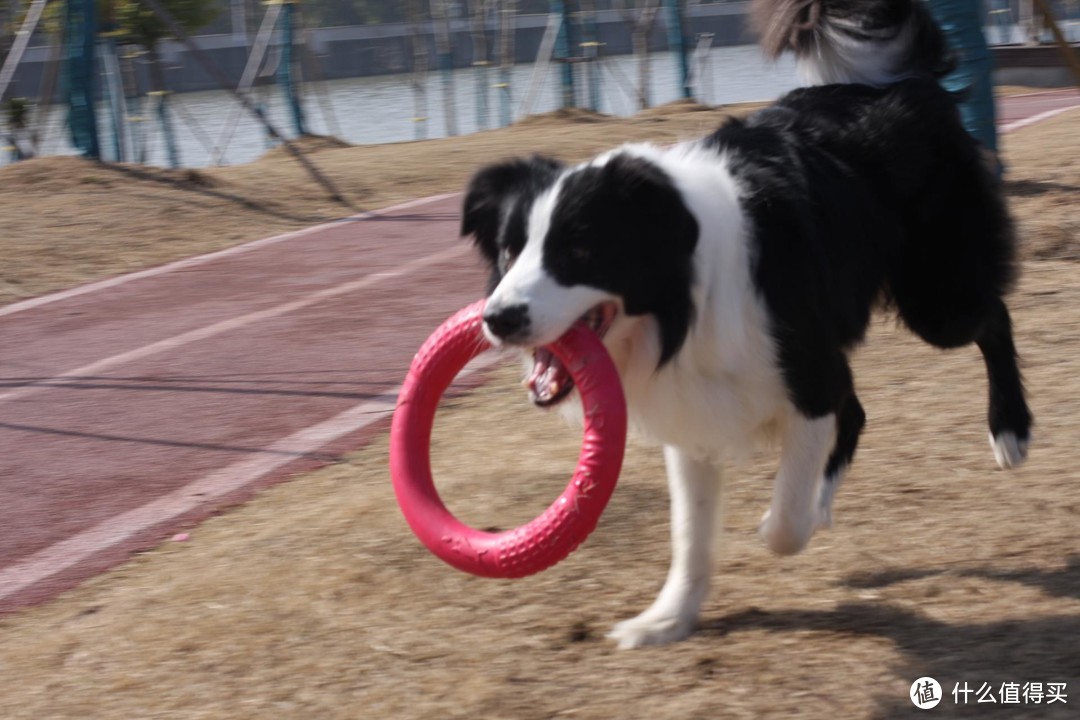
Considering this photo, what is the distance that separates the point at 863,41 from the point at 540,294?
1.99m

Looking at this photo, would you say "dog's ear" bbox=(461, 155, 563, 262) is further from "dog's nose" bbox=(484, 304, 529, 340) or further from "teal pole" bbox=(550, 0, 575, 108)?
"teal pole" bbox=(550, 0, 575, 108)

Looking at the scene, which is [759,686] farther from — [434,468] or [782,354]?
[434,468]

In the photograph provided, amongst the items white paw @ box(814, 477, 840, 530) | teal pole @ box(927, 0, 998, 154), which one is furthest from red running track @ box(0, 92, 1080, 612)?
teal pole @ box(927, 0, 998, 154)

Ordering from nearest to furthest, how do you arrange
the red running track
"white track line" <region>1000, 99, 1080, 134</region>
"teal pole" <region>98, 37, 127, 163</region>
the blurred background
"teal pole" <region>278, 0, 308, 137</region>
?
the red running track
the blurred background
"white track line" <region>1000, 99, 1080, 134</region>
"teal pole" <region>98, 37, 127, 163</region>
"teal pole" <region>278, 0, 308, 137</region>

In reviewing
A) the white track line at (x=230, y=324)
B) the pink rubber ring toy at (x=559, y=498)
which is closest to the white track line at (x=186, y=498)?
the pink rubber ring toy at (x=559, y=498)

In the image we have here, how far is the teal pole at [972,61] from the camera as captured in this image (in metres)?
7.93

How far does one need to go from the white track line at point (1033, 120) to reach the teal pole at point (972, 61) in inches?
242

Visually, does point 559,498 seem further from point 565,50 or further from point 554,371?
point 565,50

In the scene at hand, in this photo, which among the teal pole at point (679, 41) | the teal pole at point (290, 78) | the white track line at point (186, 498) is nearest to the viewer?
the white track line at point (186, 498)

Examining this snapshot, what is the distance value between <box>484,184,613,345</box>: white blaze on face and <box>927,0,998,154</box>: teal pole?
5.31m

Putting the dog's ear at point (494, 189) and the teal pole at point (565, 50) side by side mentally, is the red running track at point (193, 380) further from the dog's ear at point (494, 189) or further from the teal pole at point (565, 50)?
the teal pole at point (565, 50)

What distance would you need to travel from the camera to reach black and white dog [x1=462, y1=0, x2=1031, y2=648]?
3.31 meters

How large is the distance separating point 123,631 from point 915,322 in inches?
104

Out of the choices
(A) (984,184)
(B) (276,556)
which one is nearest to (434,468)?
(B) (276,556)
